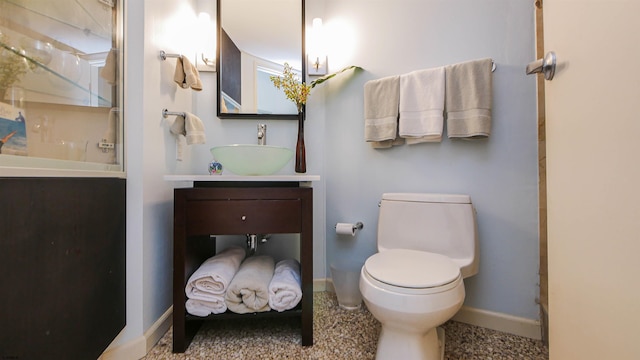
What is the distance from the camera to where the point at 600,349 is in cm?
45

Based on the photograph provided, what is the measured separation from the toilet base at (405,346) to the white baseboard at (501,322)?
18.0 inches

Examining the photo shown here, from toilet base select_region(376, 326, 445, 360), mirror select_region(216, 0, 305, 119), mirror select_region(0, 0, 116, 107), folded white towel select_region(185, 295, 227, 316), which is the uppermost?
mirror select_region(216, 0, 305, 119)

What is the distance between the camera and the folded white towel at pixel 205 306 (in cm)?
106

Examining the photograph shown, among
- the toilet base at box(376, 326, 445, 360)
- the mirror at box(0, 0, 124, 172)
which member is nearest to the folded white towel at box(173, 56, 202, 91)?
the mirror at box(0, 0, 124, 172)

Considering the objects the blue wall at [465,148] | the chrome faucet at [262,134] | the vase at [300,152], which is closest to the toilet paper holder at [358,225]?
the blue wall at [465,148]

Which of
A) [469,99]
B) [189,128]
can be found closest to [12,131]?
[189,128]

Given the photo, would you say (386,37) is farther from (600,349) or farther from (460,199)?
(600,349)

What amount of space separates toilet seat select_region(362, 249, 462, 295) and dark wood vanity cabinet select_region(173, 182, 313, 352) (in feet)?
1.07

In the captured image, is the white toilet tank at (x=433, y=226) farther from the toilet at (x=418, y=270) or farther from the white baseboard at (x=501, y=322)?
the white baseboard at (x=501, y=322)

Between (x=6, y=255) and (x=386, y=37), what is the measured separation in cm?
176

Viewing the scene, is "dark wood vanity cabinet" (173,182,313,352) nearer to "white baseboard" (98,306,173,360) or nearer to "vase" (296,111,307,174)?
"white baseboard" (98,306,173,360)

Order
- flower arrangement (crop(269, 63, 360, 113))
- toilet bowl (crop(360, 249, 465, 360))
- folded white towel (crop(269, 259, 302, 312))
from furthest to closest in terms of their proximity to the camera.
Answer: flower arrangement (crop(269, 63, 360, 113)), folded white towel (crop(269, 259, 302, 312)), toilet bowl (crop(360, 249, 465, 360))

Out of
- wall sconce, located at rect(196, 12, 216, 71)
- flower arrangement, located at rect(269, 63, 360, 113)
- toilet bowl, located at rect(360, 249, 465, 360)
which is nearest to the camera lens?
toilet bowl, located at rect(360, 249, 465, 360)

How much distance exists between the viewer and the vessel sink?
1.12 meters
